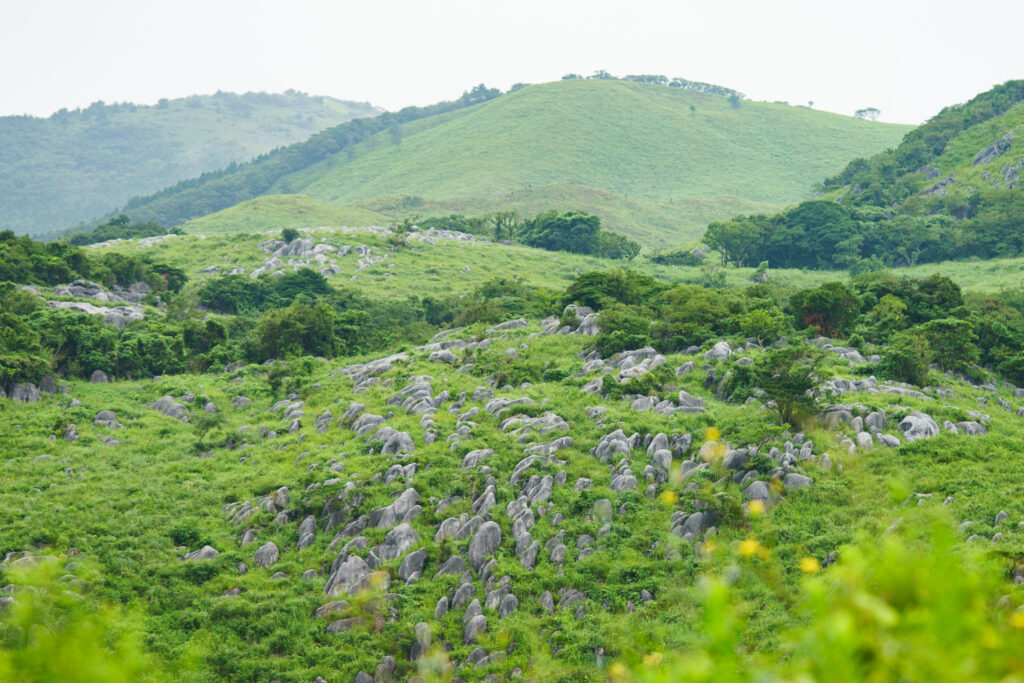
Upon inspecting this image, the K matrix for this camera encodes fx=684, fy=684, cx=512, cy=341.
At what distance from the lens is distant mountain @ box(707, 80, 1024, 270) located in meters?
82.6

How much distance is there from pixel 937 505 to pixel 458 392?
20793 mm

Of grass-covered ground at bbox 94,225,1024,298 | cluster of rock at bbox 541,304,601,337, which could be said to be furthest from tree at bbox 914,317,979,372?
grass-covered ground at bbox 94,225,1024,298

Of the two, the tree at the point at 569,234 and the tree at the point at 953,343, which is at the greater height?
the tree at the point at 569,234

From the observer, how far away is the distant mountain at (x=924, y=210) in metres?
82.6

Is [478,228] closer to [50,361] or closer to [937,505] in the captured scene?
[50,361]

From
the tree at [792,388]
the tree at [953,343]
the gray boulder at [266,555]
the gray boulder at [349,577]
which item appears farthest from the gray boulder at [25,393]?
the tree at [953,343]

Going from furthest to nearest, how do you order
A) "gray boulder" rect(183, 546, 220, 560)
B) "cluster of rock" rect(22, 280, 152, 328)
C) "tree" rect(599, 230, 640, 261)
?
"tree" rect(599, 230, 640, 261), "cluster of rock" rect(22, 280, 152, 328), "gray boulder" rect(183, 546, 220, 560)

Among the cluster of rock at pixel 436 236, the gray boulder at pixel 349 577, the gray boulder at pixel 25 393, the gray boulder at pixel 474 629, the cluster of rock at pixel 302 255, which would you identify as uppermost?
the cluster of rock at pixel 436 236

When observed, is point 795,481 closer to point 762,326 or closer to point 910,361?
point 910,361

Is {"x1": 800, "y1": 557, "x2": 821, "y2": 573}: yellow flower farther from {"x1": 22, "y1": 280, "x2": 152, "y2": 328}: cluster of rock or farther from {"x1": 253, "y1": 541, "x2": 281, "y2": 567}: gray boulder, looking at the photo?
{"x1": 22, "y1": 280, "x2": 152, "y2": 328}: cluster of rock

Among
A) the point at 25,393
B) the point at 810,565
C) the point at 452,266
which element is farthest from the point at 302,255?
the point at 810,565

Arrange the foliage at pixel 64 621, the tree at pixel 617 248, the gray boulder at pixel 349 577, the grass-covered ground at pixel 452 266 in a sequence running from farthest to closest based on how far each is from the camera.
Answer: the tree at pixel 617 248
the grass-covered ground at pixel 452 266
the gray boulder at pixel 349 577
the foliage at pixel 64 621

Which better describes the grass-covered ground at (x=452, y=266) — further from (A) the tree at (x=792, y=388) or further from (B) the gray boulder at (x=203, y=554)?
(B) the gray boulder at (x=203, y=554)

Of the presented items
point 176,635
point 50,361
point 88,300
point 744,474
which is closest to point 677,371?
point 744,474
